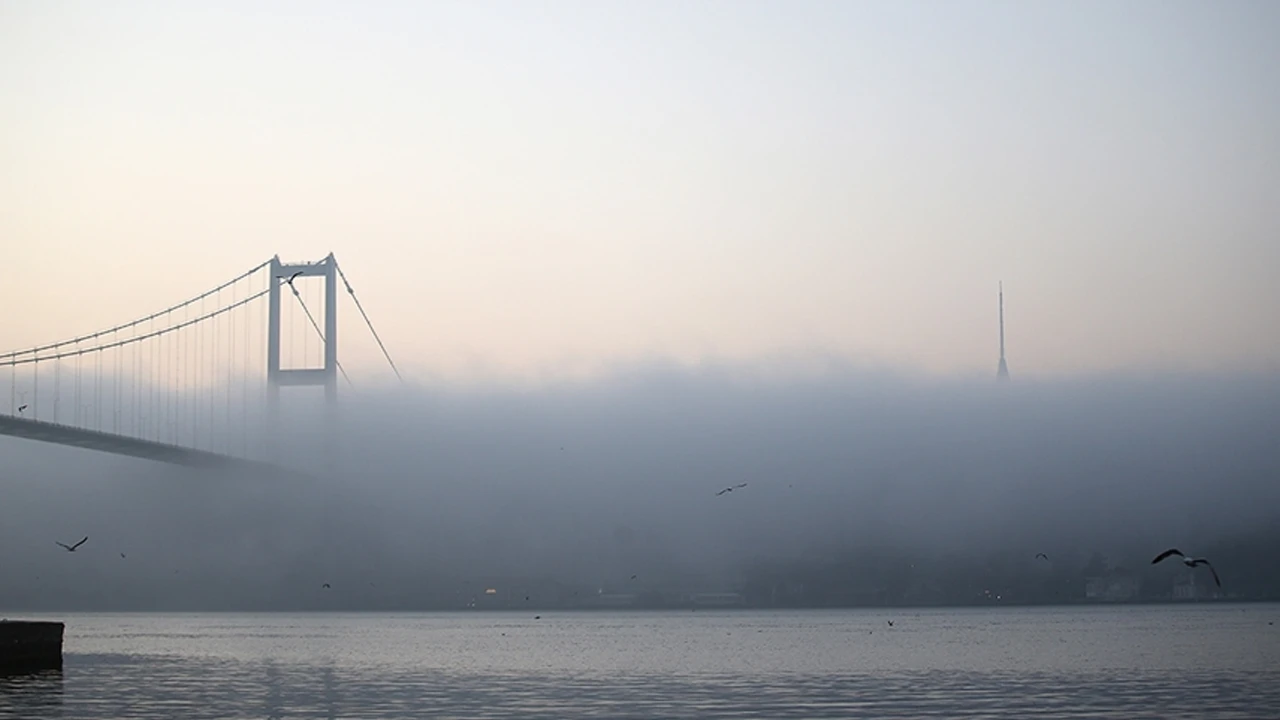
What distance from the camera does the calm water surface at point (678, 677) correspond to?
3600cm

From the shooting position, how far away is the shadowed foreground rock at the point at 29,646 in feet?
154

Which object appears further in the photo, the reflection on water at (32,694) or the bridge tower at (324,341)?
the bridge tower at (324,341)

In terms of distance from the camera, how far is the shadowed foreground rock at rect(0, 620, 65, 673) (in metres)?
46.9

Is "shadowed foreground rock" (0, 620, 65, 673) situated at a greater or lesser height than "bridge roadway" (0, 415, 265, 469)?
lesser

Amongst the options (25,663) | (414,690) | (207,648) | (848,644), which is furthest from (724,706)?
(207,648)

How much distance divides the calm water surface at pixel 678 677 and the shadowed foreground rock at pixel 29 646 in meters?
0.97

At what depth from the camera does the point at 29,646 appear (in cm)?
4831

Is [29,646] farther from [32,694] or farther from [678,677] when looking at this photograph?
[678,677]

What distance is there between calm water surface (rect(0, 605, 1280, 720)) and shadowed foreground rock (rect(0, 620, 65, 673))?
966 millimetres

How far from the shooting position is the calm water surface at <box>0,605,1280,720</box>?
36.0m

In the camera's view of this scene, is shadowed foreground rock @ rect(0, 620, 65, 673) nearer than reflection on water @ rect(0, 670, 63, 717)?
No

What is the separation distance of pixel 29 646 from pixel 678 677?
19.1m

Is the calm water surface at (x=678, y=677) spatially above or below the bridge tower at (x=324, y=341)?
below

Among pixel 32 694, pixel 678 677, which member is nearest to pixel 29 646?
pixel 32 694
